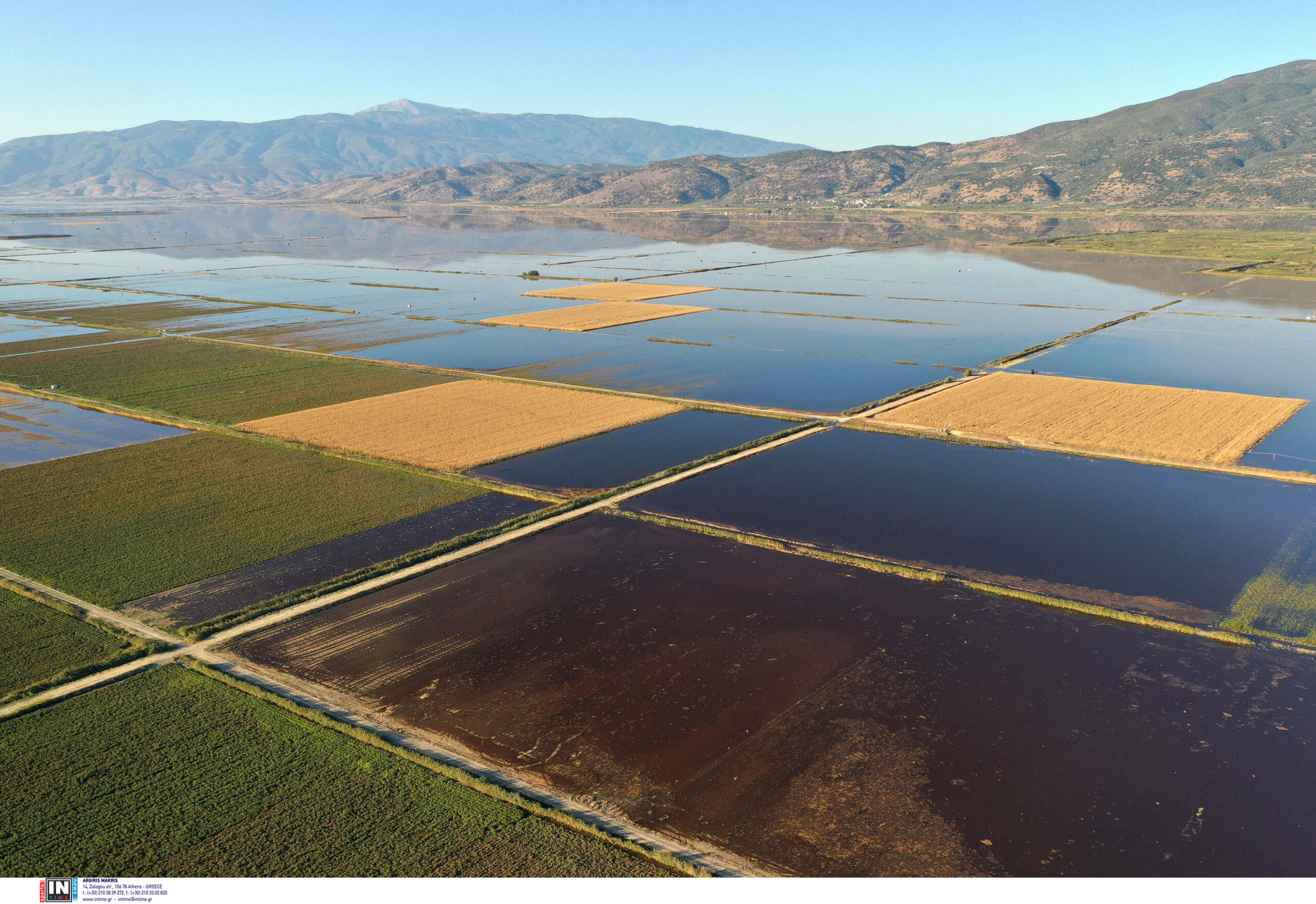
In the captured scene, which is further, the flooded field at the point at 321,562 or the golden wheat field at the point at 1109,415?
the golden wheat field at the point at 1109,415

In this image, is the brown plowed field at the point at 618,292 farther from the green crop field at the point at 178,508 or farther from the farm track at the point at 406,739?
the farm track at the point at 406,739

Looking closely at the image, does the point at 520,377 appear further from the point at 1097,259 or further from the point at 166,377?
the point at 1097,259

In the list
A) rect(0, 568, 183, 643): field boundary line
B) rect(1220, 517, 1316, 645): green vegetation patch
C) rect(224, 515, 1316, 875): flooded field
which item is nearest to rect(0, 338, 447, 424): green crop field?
rect(0, 568, 183, 643): field boundary line

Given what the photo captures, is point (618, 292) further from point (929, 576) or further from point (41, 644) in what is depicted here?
point (41, 644)

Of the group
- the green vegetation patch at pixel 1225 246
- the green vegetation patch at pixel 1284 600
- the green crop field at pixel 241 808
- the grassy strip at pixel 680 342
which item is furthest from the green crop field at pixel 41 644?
the green vegetation patch at pixel 1225 246

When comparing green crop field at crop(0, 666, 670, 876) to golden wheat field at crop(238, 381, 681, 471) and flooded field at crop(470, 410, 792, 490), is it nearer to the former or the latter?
flooded field at crop(470, 410, 792, 490)

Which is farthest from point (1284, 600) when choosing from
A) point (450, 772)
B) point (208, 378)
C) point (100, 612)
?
point (208, 378)

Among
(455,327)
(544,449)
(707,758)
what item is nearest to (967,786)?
(707,758)
